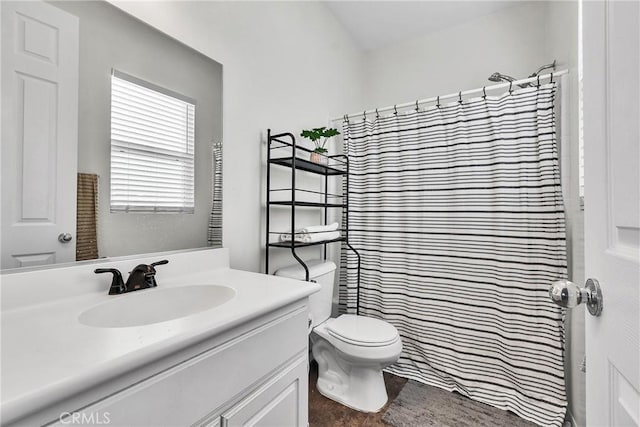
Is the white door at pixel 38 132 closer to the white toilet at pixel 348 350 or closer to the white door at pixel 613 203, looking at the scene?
the white toilet at pixel 348 350

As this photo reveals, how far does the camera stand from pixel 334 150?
243cm

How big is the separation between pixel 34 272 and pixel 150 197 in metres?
0.41

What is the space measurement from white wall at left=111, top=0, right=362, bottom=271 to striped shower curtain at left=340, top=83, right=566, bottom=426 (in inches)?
23.3

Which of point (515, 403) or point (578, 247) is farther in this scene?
point (515, 403)

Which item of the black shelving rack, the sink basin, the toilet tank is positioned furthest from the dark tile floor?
the sink basin

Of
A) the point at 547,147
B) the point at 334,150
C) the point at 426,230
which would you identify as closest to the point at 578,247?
the point at 547,147

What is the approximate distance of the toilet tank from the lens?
1.64 meters

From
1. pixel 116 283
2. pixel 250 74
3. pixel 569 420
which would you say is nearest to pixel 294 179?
pixel 250 74

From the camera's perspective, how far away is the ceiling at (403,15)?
2.20 metres

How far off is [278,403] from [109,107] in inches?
45.3

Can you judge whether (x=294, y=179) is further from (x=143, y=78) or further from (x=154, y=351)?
(x=154, y=351)

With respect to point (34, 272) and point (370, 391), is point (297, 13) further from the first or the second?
point (370, 391)

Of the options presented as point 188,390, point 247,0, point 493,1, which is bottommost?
point 188,390

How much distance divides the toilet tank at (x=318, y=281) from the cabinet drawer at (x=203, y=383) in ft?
2.06
